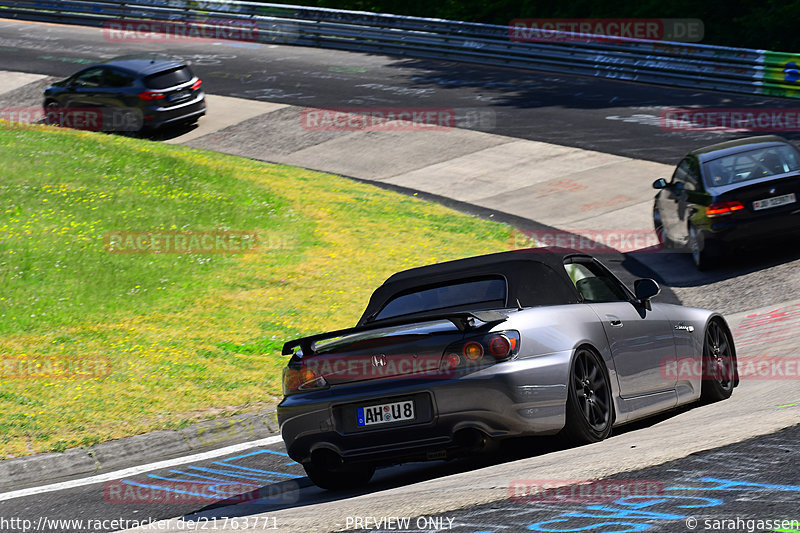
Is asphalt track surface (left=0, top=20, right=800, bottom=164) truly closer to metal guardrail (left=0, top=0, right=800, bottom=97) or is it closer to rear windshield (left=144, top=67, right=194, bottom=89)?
metal guardrail (left=0, top=0, right=800, bottom=97)

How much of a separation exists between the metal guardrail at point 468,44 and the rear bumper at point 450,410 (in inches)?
796

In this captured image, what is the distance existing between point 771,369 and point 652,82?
19.0 m

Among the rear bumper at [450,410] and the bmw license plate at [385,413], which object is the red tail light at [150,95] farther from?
the bmw license plate at [385,413]

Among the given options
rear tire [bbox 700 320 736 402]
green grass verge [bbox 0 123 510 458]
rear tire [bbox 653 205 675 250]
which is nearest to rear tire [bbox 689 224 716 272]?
rear tire [bbox 653 205 675 250]

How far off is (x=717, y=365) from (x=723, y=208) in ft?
19.3

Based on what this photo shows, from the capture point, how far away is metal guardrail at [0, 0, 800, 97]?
25234mm

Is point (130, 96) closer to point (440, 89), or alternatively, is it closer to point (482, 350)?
point (440, 89)

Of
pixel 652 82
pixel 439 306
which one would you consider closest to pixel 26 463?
pixel 439 306

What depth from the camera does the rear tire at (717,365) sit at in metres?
8.31

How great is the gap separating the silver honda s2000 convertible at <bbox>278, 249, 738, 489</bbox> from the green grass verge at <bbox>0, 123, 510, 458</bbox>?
2785 mm

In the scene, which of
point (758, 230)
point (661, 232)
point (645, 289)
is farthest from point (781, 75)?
point (645, 289)

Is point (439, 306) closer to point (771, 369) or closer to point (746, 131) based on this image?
point (771, 369)

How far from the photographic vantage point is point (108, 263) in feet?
45.1

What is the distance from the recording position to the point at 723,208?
13891 mm
